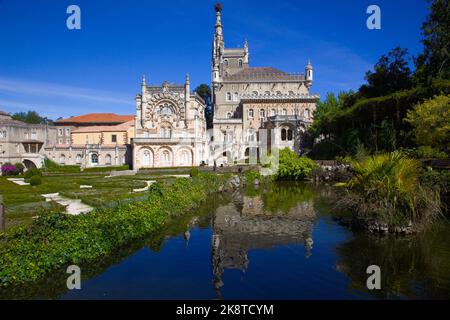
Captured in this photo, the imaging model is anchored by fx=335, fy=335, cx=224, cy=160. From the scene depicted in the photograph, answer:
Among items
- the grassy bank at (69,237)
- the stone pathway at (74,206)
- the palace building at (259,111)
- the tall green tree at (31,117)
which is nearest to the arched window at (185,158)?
the palace building at (259,111)

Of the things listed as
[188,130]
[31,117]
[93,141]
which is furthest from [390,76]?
[31,117]

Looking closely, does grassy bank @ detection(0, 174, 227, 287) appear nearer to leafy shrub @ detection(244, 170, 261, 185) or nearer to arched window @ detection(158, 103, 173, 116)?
leafy shrub @ detection(244, 170, 261, 185)

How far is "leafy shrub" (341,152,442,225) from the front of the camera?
44.3 feet

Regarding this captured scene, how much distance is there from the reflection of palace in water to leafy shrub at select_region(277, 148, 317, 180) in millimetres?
14250

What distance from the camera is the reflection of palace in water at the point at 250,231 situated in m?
12.4

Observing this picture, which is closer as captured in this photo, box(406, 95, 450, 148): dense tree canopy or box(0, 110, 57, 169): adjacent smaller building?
box(406, 95, 450, 148): dense tree canopy

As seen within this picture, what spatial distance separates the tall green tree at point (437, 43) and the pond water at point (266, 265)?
23890 mm

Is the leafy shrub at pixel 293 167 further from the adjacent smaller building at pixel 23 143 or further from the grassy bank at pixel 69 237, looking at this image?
the adjacent smaller building at pixel 23 143

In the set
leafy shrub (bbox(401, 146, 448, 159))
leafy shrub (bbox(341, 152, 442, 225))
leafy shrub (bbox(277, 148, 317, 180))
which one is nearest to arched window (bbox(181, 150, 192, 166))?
leafy shrub (bbox(277, 148, 317, 180))

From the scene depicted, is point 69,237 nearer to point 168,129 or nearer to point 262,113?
point 168,129

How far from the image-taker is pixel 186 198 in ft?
70.9

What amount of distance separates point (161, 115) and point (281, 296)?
46.8 m
